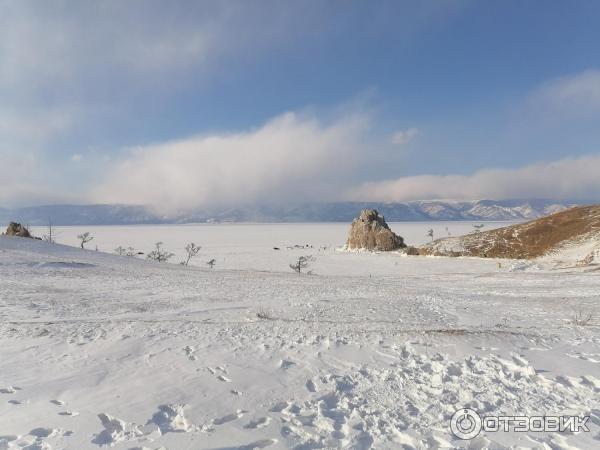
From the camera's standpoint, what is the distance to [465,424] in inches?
230

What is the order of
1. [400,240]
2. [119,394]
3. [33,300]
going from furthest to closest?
[400,240], [33,300], [119,394]

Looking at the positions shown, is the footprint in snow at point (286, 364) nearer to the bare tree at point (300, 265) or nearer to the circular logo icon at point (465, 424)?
the circular logo icon at point (465, 424)

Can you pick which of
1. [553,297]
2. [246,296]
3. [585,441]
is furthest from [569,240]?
[585,441]

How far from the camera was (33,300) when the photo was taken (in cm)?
1370

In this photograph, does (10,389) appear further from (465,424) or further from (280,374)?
(465,424)

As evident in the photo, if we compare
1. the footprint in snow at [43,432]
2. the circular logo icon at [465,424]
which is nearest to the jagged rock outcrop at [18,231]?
the footprint in snow at [43,432]

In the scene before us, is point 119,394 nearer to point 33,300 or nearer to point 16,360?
point 16,360

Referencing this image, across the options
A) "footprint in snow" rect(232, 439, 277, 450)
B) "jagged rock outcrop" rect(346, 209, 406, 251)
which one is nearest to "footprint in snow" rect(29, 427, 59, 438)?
"footprint in snow" rect(232, 439, 277, 450)

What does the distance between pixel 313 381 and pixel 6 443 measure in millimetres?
4788

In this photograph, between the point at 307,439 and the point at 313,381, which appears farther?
the point at 313,381

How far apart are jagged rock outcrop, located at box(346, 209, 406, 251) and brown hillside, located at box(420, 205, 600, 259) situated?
14.0 metres

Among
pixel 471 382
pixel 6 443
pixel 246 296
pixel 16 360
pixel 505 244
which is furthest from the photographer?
pixel 505 244

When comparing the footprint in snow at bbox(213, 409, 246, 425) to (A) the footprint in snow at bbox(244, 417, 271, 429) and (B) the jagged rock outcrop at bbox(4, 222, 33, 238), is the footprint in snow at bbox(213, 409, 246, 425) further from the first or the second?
(B) the jagged rock outcrop at bbox(4, 222, 33, 238)

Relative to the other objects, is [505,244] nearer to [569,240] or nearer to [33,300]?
[569,240]
